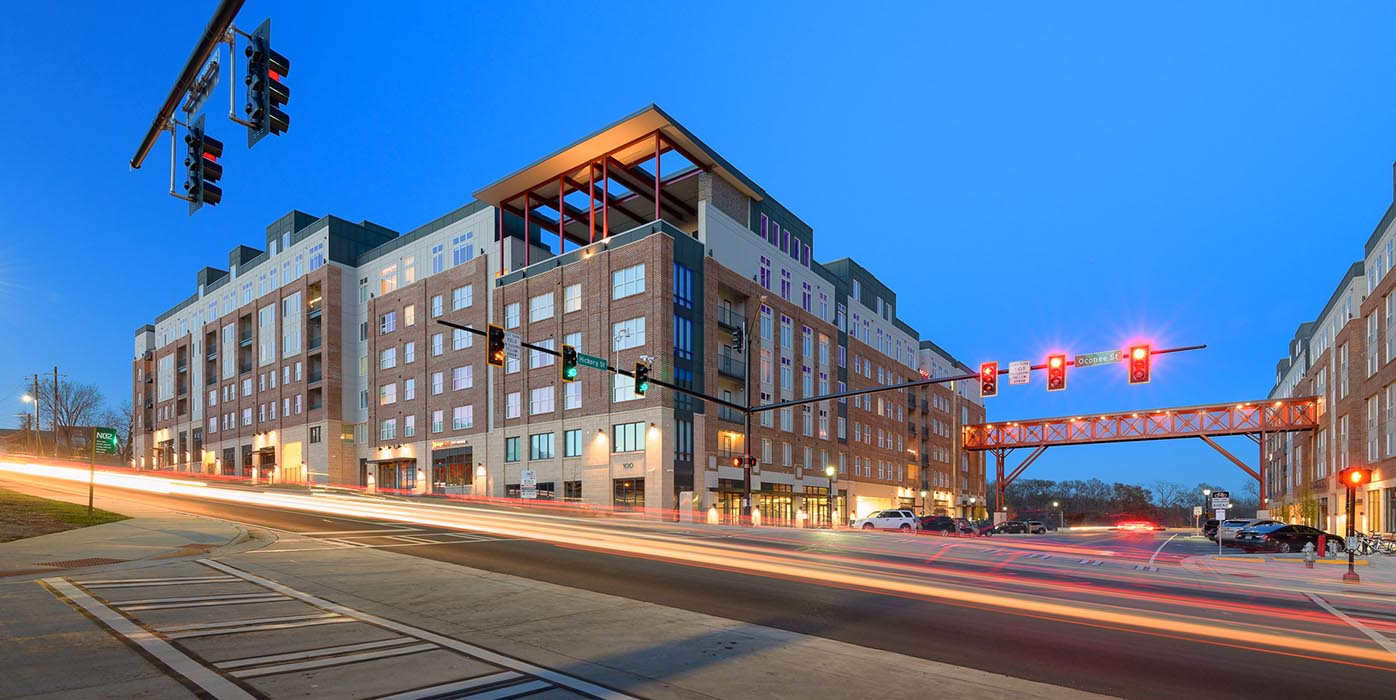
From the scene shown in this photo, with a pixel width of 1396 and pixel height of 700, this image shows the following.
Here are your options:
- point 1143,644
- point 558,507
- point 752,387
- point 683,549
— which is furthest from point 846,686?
point 752,387

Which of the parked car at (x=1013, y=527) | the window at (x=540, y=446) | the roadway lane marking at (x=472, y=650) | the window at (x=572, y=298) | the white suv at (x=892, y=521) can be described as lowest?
the parked car at (x=1013, y=527)

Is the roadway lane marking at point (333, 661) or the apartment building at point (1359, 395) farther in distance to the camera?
the apartment building at point (1359, 395)

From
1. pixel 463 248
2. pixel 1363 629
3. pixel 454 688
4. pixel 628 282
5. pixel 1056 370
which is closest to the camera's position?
pixel 454 688

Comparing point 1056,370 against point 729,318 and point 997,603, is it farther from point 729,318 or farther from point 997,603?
point 729,318

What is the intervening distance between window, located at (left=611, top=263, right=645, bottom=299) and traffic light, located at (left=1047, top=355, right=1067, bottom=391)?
2839cm

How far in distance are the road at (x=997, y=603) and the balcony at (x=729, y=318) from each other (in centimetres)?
2961

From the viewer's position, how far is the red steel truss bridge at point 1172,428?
64750 mm

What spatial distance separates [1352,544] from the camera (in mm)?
22672

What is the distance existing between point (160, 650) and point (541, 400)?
47.5m

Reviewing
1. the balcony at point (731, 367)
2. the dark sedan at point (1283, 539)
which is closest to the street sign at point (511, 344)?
the balcony at point (731, 367)

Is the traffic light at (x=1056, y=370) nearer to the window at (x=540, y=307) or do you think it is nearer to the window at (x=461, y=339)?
the window at (x=540, y=307)

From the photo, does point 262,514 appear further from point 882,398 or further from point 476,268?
point 882,398

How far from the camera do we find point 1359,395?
51438 mm

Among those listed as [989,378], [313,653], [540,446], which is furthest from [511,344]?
[540,446]
